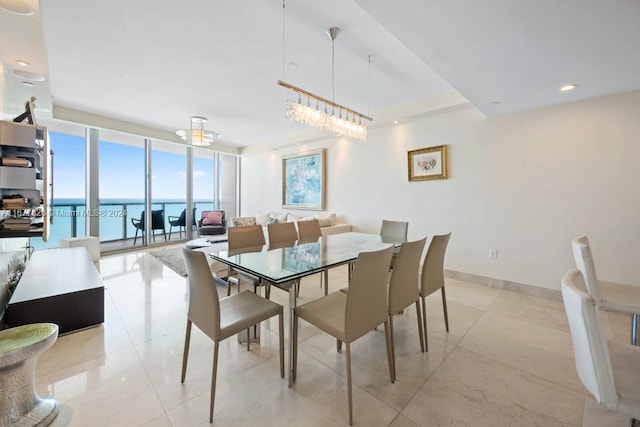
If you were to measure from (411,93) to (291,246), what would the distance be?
2.77 metres

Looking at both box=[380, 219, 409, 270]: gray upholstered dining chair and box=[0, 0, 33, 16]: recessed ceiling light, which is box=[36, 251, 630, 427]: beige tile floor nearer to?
box=[380, 219, 409, 270]: gray upholstered dining chair

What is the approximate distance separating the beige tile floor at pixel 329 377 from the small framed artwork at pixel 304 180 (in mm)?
3487

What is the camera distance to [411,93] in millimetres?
3656

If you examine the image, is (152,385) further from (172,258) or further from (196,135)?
(196,135)

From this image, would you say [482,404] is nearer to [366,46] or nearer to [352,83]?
[366,46]

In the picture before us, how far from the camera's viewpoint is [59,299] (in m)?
2.27

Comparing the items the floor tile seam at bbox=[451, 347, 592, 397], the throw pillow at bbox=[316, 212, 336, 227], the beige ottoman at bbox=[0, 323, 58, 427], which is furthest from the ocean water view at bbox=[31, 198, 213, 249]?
the floor tile seam at bbox=[451, 347, 592, 397]

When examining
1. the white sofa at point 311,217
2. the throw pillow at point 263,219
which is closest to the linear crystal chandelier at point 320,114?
the white sofa at point 311,217

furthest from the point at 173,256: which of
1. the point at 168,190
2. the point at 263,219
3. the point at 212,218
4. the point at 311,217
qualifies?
the point at 311,217

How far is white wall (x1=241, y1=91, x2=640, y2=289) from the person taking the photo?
9.05 feet

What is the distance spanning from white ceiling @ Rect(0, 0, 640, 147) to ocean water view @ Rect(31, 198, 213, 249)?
2.33 m

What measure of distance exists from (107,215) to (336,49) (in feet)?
20.3

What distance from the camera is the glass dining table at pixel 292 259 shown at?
1.71 m

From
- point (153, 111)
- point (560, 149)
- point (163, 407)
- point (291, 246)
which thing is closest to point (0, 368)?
point (163, 407)
